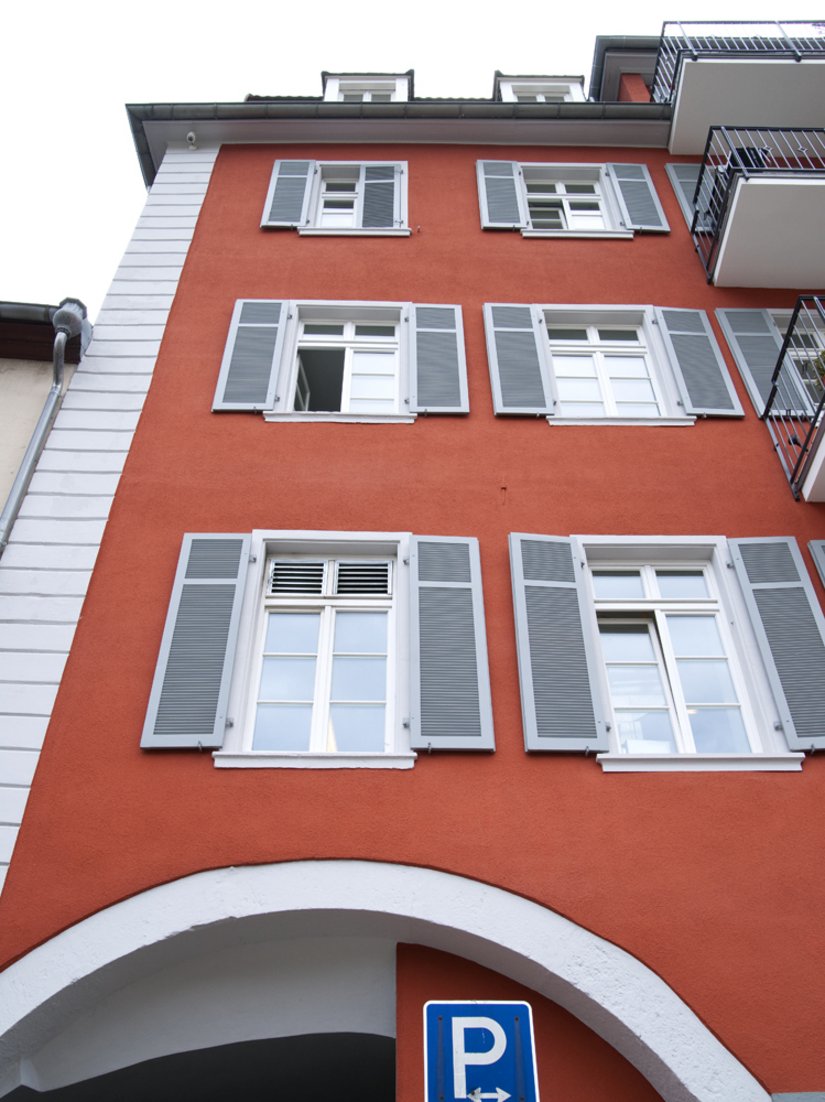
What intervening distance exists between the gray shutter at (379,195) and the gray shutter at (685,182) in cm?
328

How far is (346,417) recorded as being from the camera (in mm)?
8734

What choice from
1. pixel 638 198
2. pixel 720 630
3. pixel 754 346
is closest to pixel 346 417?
pixel 720 630

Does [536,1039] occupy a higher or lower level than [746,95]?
lower

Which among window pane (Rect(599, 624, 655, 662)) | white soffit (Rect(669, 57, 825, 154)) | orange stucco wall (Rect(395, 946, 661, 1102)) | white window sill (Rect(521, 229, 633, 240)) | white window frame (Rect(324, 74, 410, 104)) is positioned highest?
white window frame (Rect(324, 74, 410, 104))

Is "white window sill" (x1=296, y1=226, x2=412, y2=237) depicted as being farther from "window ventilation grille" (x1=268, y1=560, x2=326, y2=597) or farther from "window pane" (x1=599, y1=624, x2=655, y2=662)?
"window pane" (x1=599, y1=624, x2=655, y2=662)

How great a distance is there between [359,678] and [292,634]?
2.20 feet

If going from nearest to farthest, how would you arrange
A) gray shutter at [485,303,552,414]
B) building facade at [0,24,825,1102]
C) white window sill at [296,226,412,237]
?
building facade at [0,24,825,1102], gray shutter at [485,303,552,414], white window sill at [296,226,412,237]

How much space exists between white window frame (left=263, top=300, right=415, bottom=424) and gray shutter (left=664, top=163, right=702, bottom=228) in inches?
149

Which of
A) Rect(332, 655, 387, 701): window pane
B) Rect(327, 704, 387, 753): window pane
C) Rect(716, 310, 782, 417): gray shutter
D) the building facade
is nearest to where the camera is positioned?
the building facade

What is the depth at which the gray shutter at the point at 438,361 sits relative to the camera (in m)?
8.92

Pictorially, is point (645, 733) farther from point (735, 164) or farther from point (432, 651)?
point (735, 164)

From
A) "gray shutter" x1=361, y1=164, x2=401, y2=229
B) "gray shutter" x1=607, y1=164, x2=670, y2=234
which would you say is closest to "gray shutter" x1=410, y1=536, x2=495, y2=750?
"gray shutter" x1=361, y1=164, x2=401, y2=229

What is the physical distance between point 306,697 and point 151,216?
6628 millimetres

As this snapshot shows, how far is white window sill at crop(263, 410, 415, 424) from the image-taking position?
8.73 m
